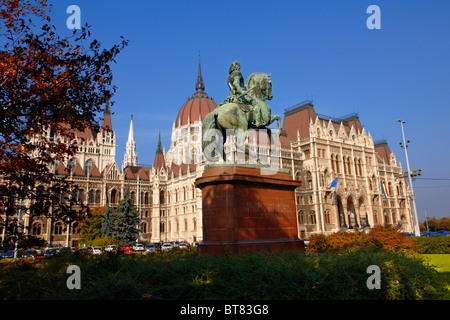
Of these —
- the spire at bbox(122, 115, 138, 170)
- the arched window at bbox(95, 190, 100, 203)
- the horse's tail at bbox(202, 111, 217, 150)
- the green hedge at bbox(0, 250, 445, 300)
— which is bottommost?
the green hedge at bbox(0, 250, 445, 300)

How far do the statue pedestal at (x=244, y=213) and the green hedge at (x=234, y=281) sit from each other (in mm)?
2328

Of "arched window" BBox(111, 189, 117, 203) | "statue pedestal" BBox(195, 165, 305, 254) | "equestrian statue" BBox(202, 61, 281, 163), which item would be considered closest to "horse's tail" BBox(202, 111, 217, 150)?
"equestrian statue" BBox(202, 61, 281, 163)

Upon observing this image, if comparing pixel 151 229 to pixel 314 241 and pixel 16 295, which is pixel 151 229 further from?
pixel 16 295

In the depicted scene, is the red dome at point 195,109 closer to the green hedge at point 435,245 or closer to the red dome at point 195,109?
the red dome at point 195,109

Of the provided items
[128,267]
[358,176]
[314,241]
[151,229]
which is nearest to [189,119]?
[151,229]

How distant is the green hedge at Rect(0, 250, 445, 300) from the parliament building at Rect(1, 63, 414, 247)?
4972 centimetres

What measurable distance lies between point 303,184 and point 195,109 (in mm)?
43841

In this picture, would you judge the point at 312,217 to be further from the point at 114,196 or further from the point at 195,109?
the point at 195,109

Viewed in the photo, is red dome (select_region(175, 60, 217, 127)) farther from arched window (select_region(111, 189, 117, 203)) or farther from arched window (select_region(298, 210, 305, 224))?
arched window (select_region(298, 210, 305, 224))

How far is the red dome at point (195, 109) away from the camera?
91.4 meters

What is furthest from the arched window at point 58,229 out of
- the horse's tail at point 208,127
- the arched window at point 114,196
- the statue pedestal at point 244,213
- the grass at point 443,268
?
the grass at point 443,268

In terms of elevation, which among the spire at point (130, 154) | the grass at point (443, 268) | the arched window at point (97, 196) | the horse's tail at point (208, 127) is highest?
the spire at point (130, 154)

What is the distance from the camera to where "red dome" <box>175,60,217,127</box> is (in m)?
91.4
